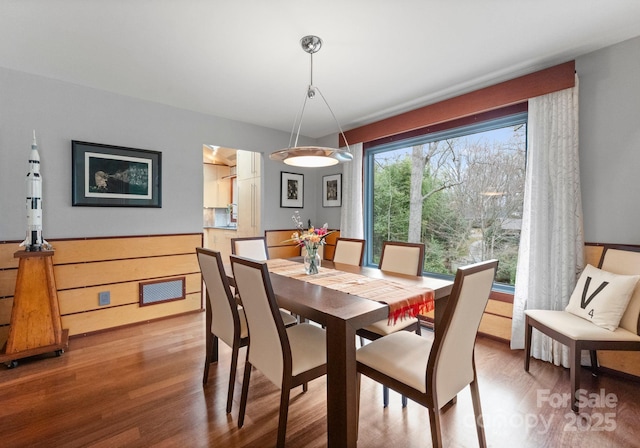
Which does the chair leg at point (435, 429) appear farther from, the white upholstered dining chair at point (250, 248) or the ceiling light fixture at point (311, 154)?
the white upholstered dining chair at point (250, 248)

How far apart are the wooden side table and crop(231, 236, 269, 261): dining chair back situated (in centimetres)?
151

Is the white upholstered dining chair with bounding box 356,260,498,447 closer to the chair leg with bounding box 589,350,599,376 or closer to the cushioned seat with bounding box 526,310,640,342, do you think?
the cushioned seat with bounding box 526,310,640,342

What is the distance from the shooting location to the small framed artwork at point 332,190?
459cm

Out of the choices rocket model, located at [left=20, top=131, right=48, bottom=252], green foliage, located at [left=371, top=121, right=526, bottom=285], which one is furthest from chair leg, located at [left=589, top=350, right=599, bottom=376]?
rocket model, located at [left=20, top=131, right=48, bottom=252]

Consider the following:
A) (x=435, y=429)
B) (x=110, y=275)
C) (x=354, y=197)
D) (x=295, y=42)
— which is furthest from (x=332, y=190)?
(x=435, y=429)

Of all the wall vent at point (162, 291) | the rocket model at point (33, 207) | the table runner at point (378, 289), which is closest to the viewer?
the table runner at point (378, 289)

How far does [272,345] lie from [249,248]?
1.63 metres

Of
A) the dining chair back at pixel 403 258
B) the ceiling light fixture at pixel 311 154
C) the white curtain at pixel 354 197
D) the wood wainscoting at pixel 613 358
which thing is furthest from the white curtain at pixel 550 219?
the white curtain at pixel 354 197

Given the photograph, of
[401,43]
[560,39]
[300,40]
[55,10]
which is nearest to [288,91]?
[300,40]

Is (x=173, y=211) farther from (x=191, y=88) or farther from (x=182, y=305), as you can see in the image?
(x=191, y=88)

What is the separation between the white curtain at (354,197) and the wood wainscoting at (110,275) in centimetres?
208

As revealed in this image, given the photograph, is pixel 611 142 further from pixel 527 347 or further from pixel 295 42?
pixel 295 42

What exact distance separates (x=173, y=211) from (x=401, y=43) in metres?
2.99

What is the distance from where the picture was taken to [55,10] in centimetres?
187
